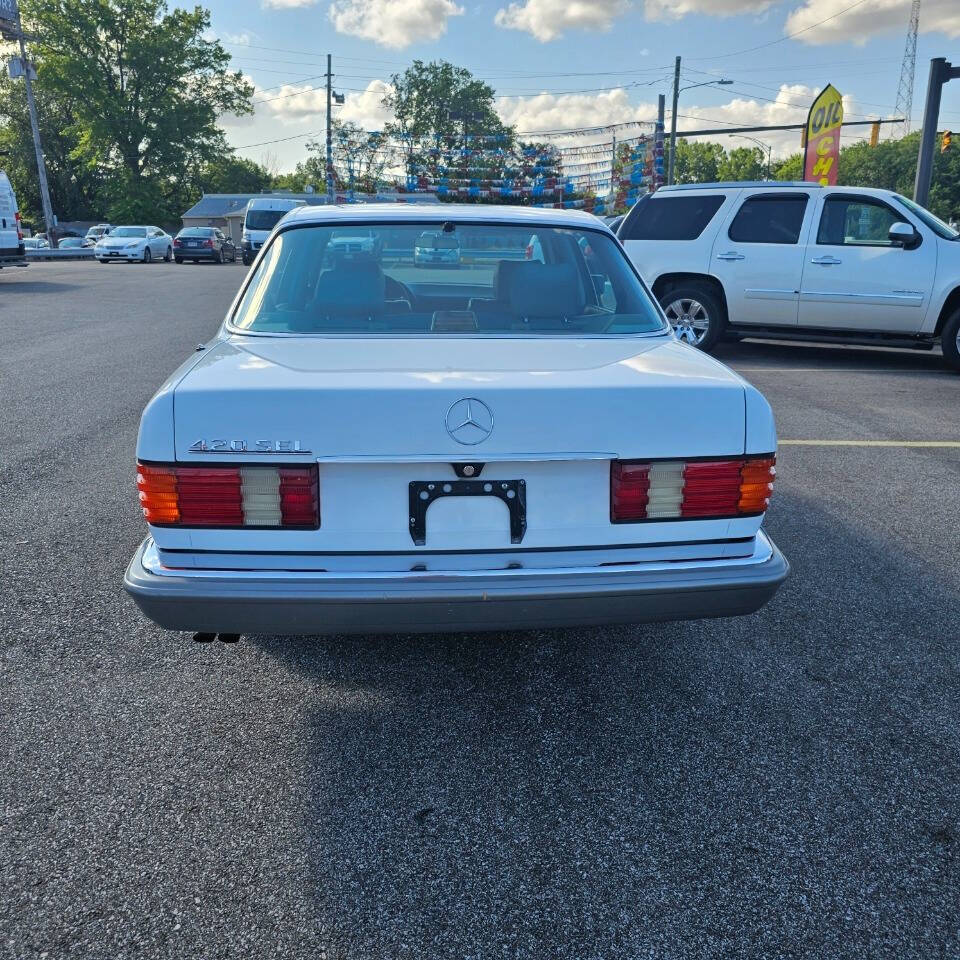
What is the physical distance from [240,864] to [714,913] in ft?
3.85

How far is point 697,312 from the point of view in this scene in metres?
10.6

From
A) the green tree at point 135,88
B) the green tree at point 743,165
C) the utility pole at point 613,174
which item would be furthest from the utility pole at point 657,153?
the green tree at point 743,165

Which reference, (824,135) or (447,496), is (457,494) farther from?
(824,135)

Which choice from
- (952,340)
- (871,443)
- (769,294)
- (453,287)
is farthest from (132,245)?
(453,287)

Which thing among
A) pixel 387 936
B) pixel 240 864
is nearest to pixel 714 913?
pixel 387 936

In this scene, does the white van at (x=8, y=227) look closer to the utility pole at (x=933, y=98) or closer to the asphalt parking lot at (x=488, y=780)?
the utility pole at (x=933, y=98)

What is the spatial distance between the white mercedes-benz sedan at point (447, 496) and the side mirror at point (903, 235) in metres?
7.82

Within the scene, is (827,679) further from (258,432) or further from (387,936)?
(258,432)

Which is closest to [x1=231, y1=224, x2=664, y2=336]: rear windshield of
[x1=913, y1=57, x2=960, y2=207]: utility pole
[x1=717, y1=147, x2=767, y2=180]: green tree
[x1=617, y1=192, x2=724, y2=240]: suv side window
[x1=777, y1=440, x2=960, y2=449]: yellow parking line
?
[x1=777, y1=440, x2=960, y2=449]: yellow parking line

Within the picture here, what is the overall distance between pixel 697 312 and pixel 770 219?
1.30m

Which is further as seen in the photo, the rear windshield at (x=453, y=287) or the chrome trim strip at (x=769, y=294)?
the chrome trim strip at (x=769, y=294)

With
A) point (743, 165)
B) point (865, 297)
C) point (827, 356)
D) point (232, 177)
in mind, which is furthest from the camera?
point (743, 165)

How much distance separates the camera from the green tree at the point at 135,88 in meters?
60.4

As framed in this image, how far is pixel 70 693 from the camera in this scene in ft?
10.0
